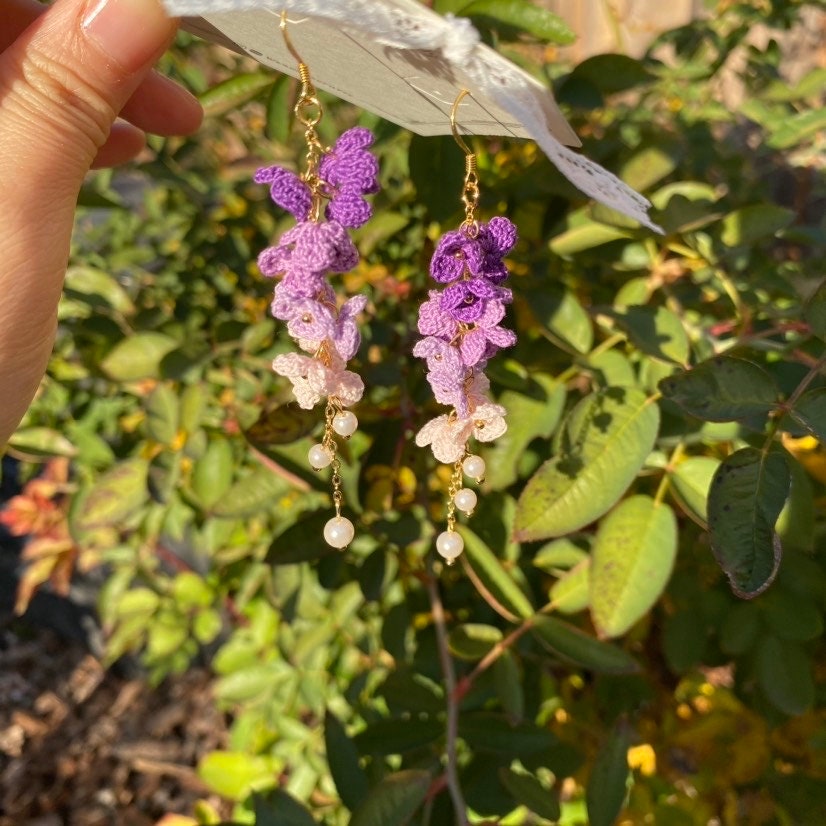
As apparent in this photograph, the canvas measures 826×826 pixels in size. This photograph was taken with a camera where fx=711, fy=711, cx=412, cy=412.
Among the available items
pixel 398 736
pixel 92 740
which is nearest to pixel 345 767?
pixel 398 736

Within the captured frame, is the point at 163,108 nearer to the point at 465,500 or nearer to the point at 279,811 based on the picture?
the point at 465,500

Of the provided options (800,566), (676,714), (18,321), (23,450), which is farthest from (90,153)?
(676,714)

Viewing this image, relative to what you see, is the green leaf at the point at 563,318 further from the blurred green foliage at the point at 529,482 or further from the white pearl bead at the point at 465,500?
the white pearl bead at the point at 465,500

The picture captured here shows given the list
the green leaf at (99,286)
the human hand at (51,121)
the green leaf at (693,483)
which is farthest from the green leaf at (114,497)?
the green leaf at (693,483)

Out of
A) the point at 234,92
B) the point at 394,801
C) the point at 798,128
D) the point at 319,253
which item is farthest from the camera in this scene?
the point at 798,128

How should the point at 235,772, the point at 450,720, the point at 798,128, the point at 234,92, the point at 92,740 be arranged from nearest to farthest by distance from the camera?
the point at 450,720 < the point at 234,92 < the point at 798,128 < the point at 235,772 < the point at 92,740

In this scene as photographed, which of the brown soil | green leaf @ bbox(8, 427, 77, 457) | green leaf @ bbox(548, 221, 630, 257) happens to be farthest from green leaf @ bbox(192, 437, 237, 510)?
the brown soil

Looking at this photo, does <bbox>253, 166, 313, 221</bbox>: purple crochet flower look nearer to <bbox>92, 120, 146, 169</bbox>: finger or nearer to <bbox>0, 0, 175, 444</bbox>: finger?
<bbox>0, 0, 175, 444</bbox>: finger
